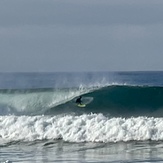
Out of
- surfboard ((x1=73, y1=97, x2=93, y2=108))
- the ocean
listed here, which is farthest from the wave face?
surfboard ((x1=73, y1=97, x2=93, y2=108))

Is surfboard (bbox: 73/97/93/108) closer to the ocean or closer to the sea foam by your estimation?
the ocean

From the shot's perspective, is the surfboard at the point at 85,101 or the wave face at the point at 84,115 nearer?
the wave face at the point at 84,115

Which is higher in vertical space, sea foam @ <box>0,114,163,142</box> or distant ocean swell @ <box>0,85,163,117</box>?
distant ocean swell @ <box>0,85,163,117</box>

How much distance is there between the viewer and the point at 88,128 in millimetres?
23391

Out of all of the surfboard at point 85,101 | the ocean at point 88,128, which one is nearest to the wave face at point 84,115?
the ocean at point 88,128

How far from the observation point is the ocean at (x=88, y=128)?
20234mm

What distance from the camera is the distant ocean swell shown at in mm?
28125

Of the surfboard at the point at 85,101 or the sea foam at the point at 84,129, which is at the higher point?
the surfboard at the point at 85,101

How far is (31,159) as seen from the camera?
1953cm

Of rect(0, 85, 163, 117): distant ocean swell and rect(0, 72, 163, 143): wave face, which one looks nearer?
rect(0, 72, 163, 143): wave face

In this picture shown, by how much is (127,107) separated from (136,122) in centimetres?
490

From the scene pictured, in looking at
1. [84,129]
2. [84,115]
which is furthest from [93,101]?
[84,129]

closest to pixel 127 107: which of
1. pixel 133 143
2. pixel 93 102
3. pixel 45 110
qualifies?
pixel 93 102

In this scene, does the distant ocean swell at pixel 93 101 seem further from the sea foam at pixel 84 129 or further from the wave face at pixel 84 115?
the sea foam at pixel 84 129
